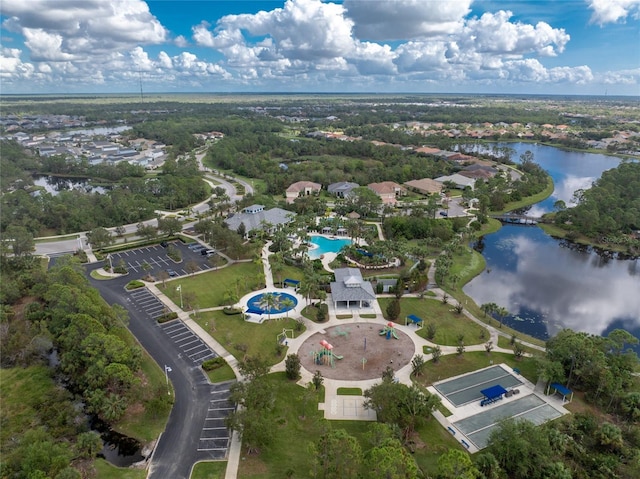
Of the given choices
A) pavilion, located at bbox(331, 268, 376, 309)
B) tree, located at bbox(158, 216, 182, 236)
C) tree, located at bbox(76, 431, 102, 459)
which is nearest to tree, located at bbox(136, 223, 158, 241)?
tree, located at bbox(158, 216, 182, 236)

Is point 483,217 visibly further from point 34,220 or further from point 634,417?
point 34,220

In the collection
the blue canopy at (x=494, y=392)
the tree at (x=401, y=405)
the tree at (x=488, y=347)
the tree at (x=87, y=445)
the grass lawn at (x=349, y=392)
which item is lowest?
the grass lawn at (x=349, y=392)

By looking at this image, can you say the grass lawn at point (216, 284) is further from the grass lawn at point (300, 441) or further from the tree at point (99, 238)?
the grass lawn at point (300, 441)

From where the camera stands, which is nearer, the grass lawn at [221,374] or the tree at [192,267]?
the grass lawn at [221,374]

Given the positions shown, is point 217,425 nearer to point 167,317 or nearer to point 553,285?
point 167,317

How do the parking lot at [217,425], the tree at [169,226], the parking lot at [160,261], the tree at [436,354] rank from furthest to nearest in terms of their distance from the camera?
the tree at [169,226] < the parking lot at [160,261] < the tree at [436,354] < the parking lot at [217,425]

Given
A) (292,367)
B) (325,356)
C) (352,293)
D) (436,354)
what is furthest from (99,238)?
(436,354)

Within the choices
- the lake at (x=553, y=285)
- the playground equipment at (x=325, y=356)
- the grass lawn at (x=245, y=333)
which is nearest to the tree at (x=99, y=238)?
the grass lawn at (x=245, y=333)

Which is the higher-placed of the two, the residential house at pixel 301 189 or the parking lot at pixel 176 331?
the residential house at pixel 301 189
